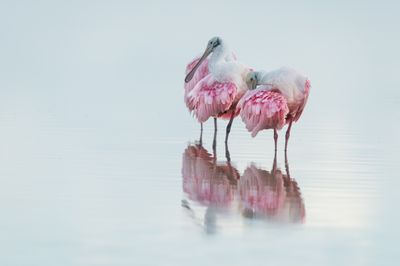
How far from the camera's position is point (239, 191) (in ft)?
37.6

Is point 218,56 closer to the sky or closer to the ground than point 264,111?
closer to the sky

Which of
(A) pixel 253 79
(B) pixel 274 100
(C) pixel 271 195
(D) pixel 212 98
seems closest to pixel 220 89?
(D) pixel 212 98

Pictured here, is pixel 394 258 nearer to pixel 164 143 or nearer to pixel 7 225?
pixel 7 225

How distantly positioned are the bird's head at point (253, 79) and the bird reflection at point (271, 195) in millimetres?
2169

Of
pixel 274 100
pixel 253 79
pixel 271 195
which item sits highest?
pixel 253 79

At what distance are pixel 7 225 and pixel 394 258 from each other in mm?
2360

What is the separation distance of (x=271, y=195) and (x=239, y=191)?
0.33 meters

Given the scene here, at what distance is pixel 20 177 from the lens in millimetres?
11883

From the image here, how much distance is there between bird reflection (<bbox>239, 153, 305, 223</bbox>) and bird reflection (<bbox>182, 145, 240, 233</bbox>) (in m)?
0.11

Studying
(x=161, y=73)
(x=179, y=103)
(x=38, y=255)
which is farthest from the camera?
(x=161, y=73)

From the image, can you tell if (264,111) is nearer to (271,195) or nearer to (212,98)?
(212,98)

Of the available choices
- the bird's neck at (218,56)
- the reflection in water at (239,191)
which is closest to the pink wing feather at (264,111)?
the reflection in water at (239,191)

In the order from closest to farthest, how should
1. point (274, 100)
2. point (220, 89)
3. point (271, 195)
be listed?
point (271, 195) → point (274, 100) → point (220, 89)

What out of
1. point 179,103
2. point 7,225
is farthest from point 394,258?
point 179,103
